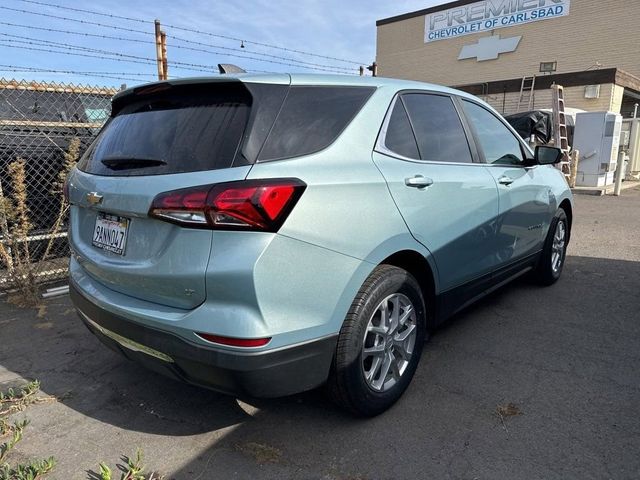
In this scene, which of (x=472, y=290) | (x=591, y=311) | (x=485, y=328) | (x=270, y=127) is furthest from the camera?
(x=591, y=311)

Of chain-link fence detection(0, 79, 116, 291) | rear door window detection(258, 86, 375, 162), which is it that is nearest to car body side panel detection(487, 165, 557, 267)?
rear door window detection(258, 86, 375, 162)

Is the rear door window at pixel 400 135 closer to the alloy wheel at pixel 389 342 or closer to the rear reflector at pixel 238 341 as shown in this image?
the alloy wheel at pixel 389 342

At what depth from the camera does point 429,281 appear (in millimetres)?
2908

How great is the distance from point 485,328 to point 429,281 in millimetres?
1205

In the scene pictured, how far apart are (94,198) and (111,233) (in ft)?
0.70

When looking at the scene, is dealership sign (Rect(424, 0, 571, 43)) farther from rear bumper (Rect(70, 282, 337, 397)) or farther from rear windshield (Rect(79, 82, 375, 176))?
rear bumper (Rect(70, 282, 337, 397))

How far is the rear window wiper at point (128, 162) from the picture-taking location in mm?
2207

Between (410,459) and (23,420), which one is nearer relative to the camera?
(410,459)

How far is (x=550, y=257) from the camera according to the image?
464 centimetres

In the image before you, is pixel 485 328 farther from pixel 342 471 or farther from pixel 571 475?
pixel 342 471

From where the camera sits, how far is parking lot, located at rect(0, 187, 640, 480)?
2.26m

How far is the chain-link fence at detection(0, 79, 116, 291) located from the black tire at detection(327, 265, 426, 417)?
3605 millimetres

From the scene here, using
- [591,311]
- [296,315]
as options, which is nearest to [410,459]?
[296,315]

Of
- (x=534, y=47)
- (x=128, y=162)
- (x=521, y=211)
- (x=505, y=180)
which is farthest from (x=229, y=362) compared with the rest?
(x=534, y=47)
